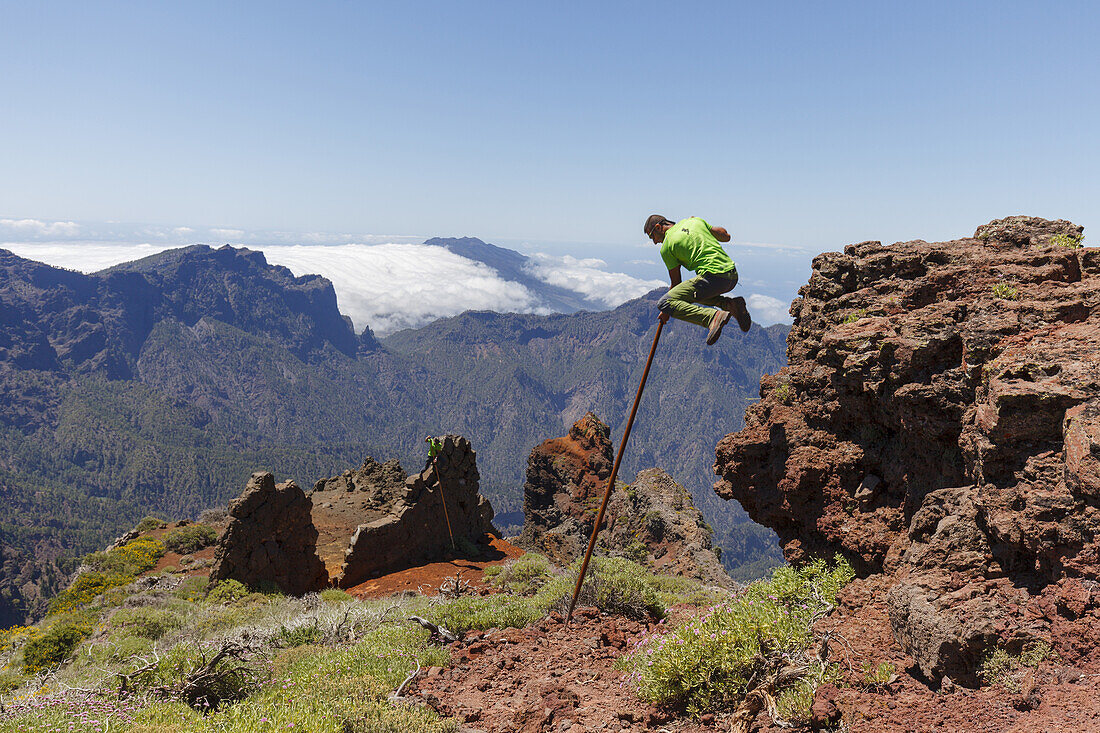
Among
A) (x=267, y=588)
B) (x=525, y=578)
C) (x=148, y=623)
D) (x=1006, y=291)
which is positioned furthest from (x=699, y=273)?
(x=267, y=588)

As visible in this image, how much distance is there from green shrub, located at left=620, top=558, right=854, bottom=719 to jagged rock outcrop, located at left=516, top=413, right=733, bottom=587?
1602cm

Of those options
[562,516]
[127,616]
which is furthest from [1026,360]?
[562,516]

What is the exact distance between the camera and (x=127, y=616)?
527 inches

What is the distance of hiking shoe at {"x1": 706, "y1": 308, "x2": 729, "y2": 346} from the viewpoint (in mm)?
6238

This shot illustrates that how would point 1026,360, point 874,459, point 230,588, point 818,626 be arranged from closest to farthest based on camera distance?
1. point 1026,360
2. point 818,626
3. point 874,459
4. point 230,588

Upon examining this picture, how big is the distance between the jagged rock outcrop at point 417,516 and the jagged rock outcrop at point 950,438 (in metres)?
17.4

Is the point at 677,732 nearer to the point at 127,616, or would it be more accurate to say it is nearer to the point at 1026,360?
the point at 1026,360

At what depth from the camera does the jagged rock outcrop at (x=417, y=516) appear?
71.4 ft

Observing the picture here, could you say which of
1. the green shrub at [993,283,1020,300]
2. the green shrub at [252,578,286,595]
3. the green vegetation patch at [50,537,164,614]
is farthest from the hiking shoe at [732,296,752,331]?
the green vegetation patch at [50,537,164,614]

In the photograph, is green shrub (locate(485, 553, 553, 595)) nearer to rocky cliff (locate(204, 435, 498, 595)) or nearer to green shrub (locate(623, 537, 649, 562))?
rocky cliff (locate(204, 435, 498, 595))

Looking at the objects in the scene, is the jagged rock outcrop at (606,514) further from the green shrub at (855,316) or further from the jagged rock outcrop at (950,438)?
the green shrub at (855,316)

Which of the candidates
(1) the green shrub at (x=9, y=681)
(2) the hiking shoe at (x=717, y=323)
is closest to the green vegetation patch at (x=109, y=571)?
(1) the green shrub at (x=9, y=681)

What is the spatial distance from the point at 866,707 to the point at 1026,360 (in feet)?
10.3

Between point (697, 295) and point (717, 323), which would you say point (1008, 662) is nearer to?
point (717, 323)
